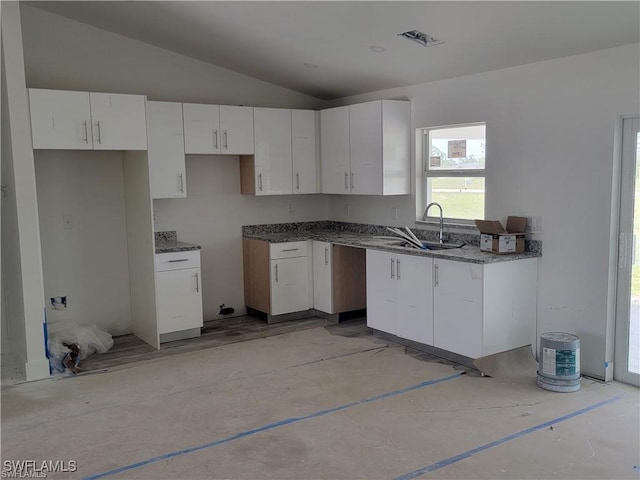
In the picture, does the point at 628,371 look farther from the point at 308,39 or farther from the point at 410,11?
the point at 308,39

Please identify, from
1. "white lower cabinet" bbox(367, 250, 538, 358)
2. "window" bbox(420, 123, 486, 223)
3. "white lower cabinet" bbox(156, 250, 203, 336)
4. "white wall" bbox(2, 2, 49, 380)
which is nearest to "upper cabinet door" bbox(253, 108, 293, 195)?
"white lower cabinet" bbox(156, 250, 203, 336)

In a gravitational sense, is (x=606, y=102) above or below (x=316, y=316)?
above

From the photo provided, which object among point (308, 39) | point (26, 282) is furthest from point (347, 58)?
point (26, 282)

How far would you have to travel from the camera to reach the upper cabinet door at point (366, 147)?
551 centimetres

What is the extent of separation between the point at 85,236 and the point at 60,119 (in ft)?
4.12

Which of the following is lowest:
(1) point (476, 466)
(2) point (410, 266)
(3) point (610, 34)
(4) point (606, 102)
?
(1) point (476, 466)

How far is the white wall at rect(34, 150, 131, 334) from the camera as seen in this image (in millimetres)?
5172

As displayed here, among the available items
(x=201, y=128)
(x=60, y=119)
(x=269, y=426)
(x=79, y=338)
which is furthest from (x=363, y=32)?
(x=79, y=338)

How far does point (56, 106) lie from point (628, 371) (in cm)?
469

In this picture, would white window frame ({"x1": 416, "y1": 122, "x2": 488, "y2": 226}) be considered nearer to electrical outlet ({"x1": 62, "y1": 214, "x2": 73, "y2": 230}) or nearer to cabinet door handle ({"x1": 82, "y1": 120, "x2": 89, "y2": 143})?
cabinet door handle ({"x1": 82, "y1": 120, "x2": 89, "y2": 143})

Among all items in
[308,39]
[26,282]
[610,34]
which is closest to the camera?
[610,34]

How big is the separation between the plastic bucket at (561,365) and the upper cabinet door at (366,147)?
225cm

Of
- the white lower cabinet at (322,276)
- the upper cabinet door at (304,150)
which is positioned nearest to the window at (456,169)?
the white lower cabinet at (322,276)

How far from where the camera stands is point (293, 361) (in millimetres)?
4727
